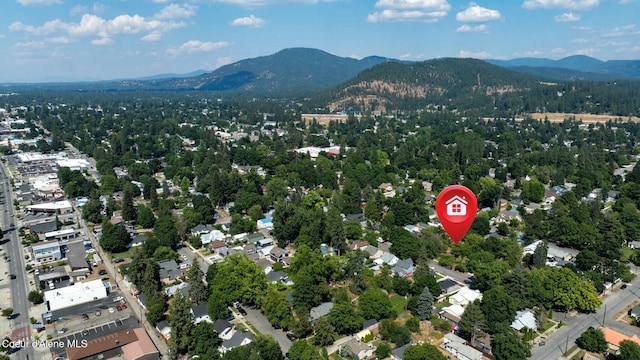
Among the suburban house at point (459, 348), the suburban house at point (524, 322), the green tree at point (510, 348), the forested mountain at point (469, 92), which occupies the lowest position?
the suburban house at point (459, 348)

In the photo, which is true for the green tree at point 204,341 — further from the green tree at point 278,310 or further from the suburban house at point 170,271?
the suburban house at point 170,271

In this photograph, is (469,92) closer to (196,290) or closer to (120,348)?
(196,290)

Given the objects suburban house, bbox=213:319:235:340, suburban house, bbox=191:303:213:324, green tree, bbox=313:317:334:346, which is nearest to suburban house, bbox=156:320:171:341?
suburban house, bbox=191:303:213:324

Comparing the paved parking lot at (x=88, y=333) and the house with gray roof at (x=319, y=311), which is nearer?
the paved parking lot at (x=88, y=333)

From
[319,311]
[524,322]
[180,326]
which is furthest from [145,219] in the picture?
[524,322]

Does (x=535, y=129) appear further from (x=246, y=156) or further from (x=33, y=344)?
(x=33, y=344)

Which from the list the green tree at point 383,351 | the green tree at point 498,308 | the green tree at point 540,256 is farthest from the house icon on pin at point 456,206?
the green tree at point 540,256
